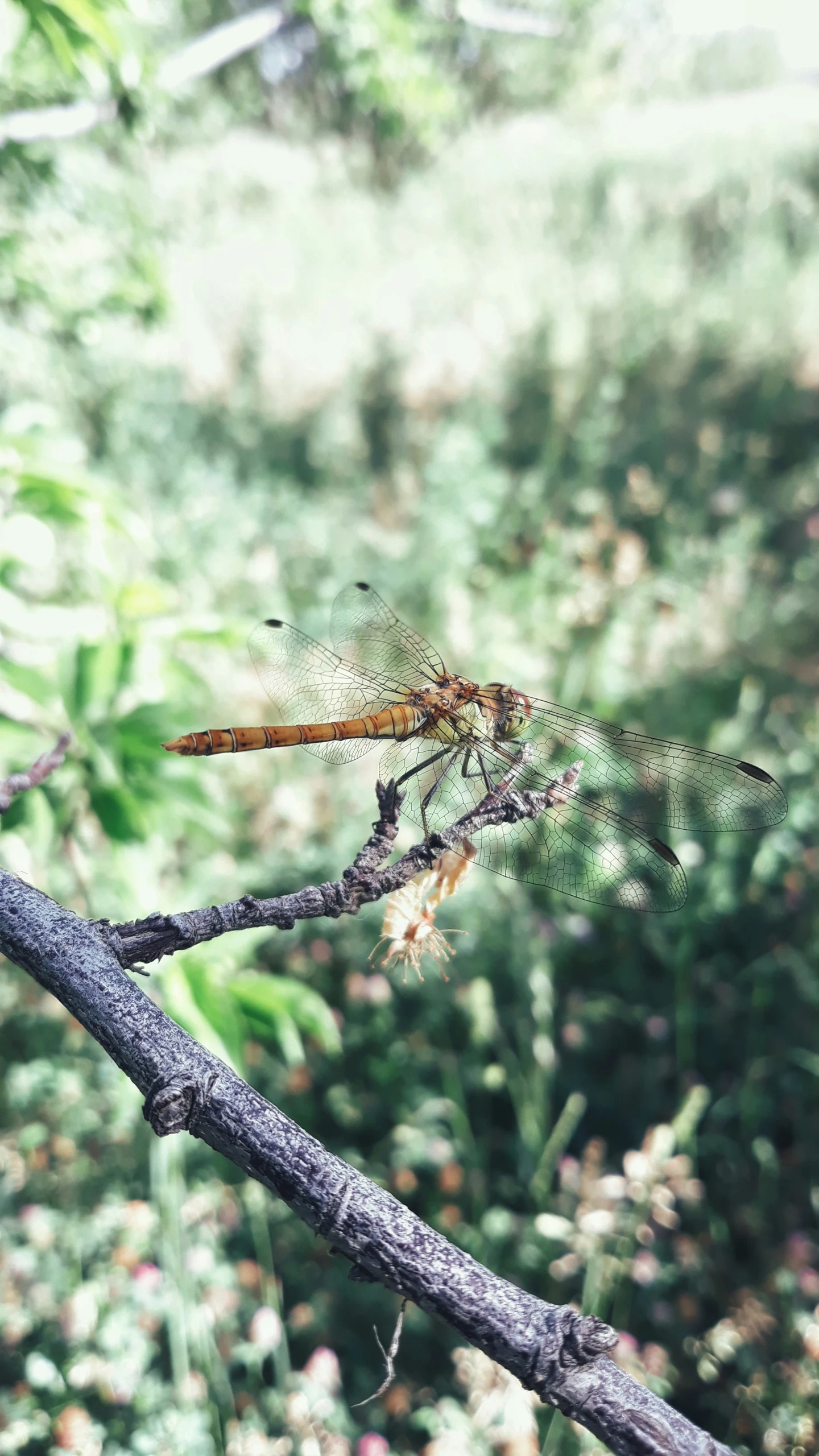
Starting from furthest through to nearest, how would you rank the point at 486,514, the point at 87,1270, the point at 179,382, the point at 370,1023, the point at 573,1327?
1. the point at 179,382
2. the point at 486,514
3. the point at 370,1023
4. the point at 87,1270
5. the point at 573,1327

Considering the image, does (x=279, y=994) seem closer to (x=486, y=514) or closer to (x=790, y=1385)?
(x=790, y=1385)

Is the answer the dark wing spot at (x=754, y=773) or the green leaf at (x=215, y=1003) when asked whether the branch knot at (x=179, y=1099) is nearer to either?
the green leaf at (x=215, y=1003)

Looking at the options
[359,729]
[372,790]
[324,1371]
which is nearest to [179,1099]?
[359,729]

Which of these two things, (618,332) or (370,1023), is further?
(618,332)

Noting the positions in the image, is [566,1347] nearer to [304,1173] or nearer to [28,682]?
[304,1173]

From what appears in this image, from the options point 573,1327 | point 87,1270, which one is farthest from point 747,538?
point 573,1327

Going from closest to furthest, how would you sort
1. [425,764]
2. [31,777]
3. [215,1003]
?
[31,777] < [425,764] < [215,1003]

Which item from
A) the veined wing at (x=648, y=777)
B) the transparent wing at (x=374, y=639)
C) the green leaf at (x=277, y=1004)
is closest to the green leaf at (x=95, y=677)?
the transparent wing at (x=374, y=639)
